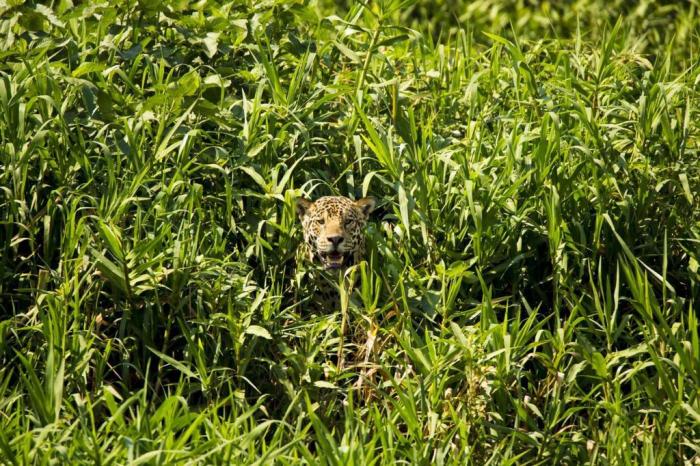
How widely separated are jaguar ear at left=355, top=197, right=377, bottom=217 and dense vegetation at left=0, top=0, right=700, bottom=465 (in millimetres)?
176

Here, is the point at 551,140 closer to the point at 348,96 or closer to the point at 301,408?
the point at 348,96

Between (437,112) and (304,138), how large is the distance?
3.27 feet

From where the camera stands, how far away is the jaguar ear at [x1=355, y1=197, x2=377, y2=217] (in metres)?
5.64

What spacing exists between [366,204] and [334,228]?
32 centimetres

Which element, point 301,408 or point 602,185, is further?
point 602,185

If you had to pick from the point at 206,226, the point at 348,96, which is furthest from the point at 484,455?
the point at 348,96

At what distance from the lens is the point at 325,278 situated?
216 inches

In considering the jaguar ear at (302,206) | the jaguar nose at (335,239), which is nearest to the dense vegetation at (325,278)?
the jaguar ear at (302,206)

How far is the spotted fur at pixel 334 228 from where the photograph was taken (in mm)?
5430

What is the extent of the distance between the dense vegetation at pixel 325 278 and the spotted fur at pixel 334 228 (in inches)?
3.8

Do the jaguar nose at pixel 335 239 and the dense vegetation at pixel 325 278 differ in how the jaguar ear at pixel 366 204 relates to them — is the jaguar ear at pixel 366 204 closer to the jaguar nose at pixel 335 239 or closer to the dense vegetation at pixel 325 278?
the dense vegetation at pixel 325 278

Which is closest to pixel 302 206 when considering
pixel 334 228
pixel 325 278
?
pixel 334 228

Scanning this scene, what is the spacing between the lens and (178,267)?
5.05 metres

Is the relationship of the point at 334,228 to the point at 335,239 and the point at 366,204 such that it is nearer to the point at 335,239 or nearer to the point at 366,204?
the point at 335,239
